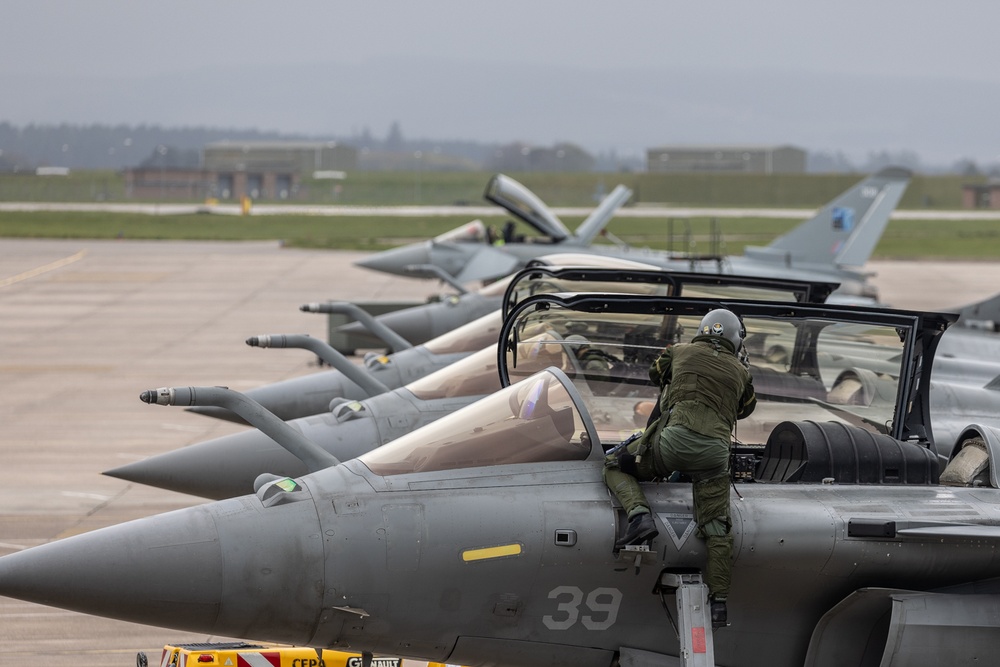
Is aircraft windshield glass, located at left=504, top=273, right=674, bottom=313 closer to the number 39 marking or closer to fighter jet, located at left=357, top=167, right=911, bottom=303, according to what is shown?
the number 39 marking

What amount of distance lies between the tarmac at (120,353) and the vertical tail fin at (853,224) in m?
8.83

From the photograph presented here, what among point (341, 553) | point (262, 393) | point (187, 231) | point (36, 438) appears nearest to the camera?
point (341, 553)

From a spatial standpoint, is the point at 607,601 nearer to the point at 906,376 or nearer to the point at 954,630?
the point at 954,630

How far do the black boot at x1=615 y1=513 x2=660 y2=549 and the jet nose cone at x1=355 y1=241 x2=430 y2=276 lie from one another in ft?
67.5

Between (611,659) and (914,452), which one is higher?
(914,452)

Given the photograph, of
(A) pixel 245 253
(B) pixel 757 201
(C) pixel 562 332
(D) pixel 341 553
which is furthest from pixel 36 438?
(B) pixel 757 201

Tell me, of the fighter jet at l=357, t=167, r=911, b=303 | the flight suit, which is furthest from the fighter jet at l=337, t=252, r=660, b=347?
the flight suit

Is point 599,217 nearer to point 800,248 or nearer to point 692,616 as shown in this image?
point 800,248

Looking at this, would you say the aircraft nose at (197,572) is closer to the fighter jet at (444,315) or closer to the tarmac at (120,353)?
the tarmac at (120,353)

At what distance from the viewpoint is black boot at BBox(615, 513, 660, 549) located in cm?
616

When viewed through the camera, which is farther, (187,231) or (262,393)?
(187,231)

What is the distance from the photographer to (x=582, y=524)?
624cm

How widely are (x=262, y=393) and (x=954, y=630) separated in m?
7.43

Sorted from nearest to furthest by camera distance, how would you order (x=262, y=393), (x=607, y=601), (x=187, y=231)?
(x=607, y=601) < (x=262, y=393) < (x=187, y=231)
